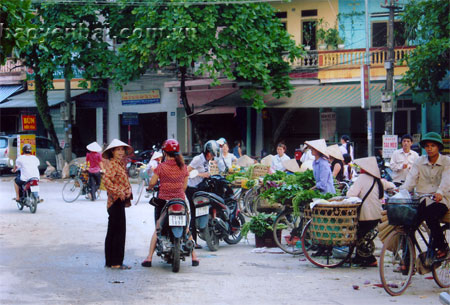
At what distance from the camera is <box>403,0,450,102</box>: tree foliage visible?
21141mm

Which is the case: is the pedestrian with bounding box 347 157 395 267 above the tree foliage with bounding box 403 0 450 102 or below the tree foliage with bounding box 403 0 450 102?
below

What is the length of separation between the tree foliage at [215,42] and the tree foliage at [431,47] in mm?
5331

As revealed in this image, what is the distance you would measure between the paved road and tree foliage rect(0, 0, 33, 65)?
2654 millimetres

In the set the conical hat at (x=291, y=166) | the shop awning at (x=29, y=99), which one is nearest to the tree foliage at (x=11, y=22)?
the conical hat at (x=291, y=166)

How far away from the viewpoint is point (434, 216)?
738cm

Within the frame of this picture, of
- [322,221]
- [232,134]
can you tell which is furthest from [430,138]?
[232,134]

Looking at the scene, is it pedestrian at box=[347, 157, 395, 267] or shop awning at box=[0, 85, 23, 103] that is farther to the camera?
shop awning at box=[0, 85, 23, 103]

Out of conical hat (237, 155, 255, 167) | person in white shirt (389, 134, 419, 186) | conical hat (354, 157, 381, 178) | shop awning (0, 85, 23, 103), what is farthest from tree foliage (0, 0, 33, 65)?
shop awning (0, 85, 23, 103)

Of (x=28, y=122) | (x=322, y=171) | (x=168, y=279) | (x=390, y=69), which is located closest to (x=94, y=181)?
(x=322, y=171)

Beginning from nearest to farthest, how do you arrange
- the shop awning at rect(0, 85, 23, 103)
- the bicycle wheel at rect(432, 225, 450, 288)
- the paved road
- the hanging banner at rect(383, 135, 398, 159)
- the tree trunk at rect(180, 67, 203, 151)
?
the paved road → the bicycle wheel at rect(432, 225, 450, 288) → the hanging banner at rect(383, 135, 398, 159) → the tree trunk at rect(180, 67, 203, 151) → the shop awning at rect(0, 85, 23, 103)

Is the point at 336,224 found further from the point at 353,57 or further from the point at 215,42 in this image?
the point at 353,57

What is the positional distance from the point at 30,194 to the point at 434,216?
429 inches

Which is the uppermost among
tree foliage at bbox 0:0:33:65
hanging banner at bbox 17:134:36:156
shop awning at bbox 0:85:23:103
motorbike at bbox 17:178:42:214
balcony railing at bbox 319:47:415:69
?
balcony railing at bbox 319:47:415:69

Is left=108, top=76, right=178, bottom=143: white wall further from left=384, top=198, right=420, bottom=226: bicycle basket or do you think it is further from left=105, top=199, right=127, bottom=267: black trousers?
left=384, top=198, right=420, bottom=226: bicycle basket
